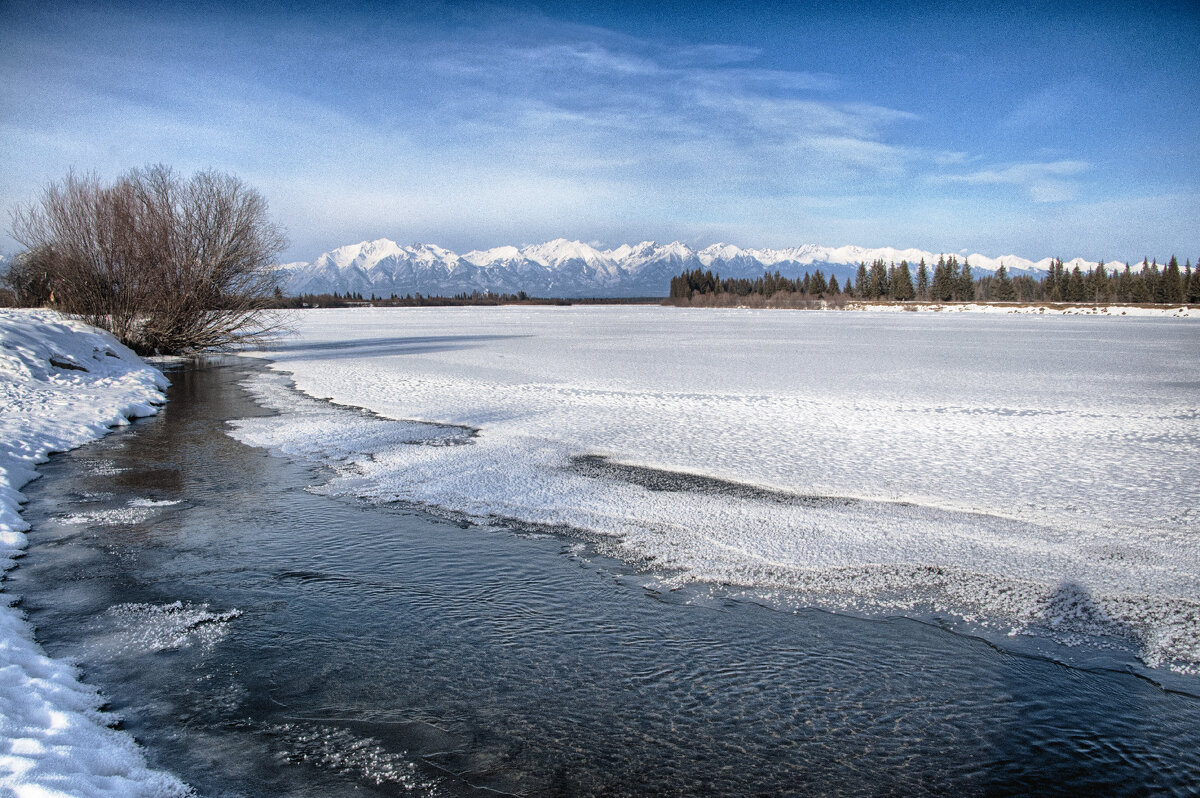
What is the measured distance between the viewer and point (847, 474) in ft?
32.7

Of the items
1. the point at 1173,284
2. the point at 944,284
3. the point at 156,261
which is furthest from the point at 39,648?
the point at 944,284

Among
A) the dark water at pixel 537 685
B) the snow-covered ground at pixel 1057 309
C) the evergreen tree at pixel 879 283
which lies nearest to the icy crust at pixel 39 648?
the dark water at pixel 537 685

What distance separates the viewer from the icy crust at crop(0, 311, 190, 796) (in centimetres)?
350

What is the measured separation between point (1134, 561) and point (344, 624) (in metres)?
6.84

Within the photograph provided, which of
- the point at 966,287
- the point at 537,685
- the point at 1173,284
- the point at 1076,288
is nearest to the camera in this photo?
the point at 537,685

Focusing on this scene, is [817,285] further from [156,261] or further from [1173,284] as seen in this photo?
[156,261]

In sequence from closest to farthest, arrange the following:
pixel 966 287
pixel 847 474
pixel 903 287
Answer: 1. pixel 847 474
2. pixel 966 287
3. pixel 903 287

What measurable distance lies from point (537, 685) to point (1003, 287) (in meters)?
146

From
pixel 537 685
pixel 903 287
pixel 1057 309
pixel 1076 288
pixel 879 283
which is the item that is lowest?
pixel 537 685

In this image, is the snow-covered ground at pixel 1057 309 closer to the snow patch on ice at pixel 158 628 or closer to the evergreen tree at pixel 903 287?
the evergreen tree at pixel 903 287

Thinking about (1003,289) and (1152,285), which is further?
(1003,289)

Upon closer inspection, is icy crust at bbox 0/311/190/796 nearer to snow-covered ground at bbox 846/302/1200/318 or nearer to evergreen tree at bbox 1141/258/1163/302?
snow-covered ground at bbox 846/302/1200/318

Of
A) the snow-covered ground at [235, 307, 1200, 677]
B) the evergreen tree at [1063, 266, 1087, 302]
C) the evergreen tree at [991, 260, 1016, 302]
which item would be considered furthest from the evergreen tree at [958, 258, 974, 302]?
the snow-covered ground at [235, 307, 1200, 677]

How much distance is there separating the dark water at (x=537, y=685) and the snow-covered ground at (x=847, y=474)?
0.85 metres
